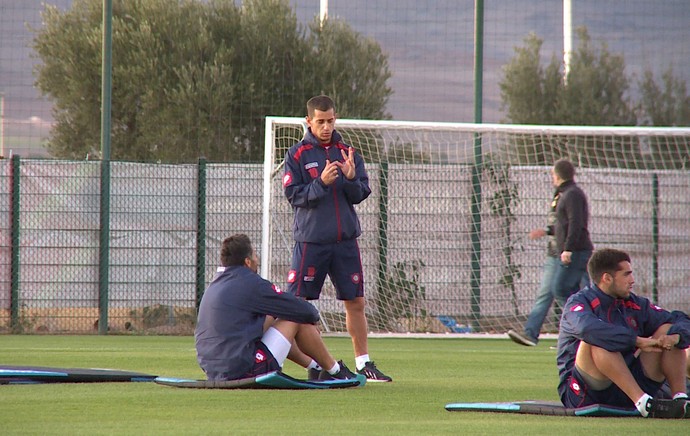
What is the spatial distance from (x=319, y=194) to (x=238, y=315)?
118 centimetres

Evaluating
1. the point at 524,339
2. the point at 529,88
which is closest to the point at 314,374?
the point at 524,339

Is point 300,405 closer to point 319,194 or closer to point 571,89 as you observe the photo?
point 319,194

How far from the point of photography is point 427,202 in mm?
15266

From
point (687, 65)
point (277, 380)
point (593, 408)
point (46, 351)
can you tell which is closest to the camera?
point (593, 408)

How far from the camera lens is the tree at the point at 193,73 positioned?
2194cm

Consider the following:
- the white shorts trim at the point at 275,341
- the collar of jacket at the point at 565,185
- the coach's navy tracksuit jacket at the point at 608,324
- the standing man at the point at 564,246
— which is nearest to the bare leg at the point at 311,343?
the white shorts trim at the point at 275,341

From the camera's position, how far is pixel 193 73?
73.6 ft

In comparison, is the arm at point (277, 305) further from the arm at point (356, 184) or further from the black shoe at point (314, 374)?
the arm at point (356, 184)

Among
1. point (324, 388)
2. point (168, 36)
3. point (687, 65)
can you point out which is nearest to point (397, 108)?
point (168, 36)

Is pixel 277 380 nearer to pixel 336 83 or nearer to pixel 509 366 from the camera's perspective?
pixel 509 366

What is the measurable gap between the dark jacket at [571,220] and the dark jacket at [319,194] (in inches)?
163

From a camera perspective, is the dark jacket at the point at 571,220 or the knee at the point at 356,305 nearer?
the knee at the point at 356,305

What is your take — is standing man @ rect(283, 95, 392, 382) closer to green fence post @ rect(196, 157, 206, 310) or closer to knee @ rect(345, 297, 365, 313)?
knee @ rect(345, 297, 365, 313)

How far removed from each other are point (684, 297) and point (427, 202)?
3.87 m
